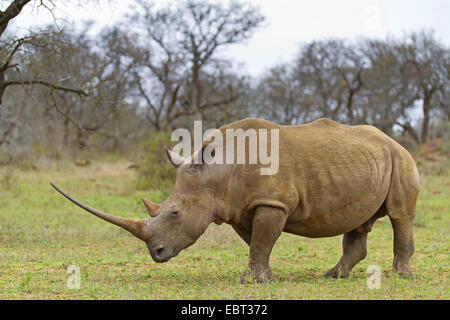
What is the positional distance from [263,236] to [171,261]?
269cm

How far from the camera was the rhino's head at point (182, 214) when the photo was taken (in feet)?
19.0

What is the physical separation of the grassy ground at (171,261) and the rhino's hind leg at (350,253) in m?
0.17

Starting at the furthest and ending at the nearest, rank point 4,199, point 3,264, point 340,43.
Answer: point 340,43 → point 4,199 → point 3,264

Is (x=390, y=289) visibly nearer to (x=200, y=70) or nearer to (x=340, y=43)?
(x=200, y=70)

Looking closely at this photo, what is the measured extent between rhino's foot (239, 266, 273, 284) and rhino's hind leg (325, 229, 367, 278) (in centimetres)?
119

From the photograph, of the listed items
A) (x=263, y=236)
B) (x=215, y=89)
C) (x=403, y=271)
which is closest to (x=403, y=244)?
(x=403, y=271)

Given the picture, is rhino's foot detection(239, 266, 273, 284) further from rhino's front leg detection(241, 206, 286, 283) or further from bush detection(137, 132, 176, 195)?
bush detection(137, 132, 176, 195)

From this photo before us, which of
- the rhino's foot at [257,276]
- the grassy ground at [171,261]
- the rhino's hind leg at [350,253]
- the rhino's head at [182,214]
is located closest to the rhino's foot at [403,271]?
the grassy ground at [171,261]

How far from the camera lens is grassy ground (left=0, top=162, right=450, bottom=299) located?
556 cm

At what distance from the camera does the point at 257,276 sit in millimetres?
6062

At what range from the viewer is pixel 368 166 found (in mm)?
6473

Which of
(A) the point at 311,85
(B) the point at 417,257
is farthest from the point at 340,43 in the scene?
(B) the point at 417,257

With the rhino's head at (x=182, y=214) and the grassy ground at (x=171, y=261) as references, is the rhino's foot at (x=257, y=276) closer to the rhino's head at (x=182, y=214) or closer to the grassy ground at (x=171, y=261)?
the grassy ground at (x=171, y=261)
